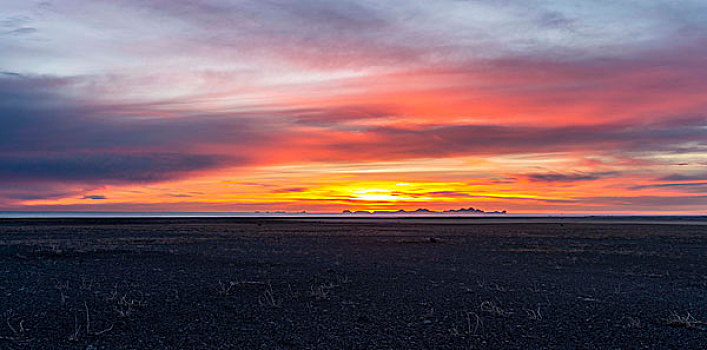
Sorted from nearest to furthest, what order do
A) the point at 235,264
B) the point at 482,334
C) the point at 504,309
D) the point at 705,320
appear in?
1. the point at 482,334
2. the point at 705,320
3. the point at 504,309
4. the point at 235,264

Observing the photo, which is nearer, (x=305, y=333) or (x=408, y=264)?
(x=305, y=333)

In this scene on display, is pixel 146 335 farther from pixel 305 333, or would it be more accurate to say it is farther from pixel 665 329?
pixel 665 329

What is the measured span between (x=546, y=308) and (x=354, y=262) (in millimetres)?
13134

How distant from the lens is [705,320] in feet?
44.6

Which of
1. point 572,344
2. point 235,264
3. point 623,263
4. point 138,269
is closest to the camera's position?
point 572,344

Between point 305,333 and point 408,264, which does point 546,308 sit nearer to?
point 305,333

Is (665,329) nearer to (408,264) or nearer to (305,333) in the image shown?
(305,333)

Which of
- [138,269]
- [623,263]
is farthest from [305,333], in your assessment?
[623,263]

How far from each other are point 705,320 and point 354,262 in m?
16.2

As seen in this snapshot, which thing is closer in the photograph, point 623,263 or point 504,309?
point 504,309

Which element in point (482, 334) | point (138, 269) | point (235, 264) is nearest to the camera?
point (482, 334)

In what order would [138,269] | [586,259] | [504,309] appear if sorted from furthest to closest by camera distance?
[586,259]
[138,269]
[504,309]

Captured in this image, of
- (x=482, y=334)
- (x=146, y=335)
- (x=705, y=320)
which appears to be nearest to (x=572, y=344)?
(x=482, y=334)

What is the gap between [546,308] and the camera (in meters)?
15.0
